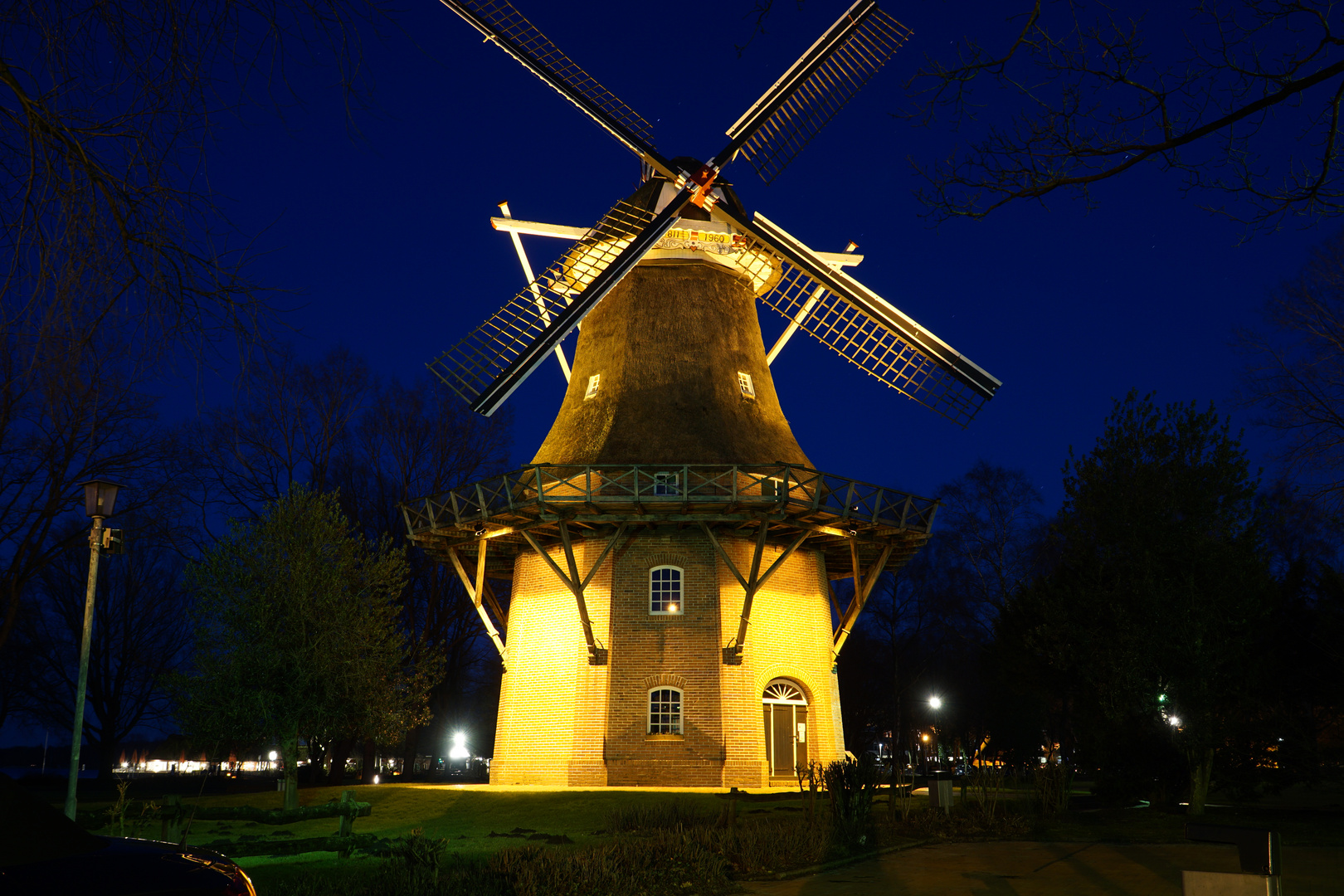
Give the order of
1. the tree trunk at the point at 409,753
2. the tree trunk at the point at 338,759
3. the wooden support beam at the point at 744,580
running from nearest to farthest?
1. the wooden support beam at the point at 744,580
2. the tree trunk at the point at 338,759
3. the tree trunk at the point at 409,753

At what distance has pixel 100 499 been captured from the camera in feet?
43.4

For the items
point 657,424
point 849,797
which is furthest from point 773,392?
point 849,797

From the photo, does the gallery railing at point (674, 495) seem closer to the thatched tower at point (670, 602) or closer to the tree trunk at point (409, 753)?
the thatched tower at point (670, 602)

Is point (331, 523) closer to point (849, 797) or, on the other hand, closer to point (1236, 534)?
point (849, 797)

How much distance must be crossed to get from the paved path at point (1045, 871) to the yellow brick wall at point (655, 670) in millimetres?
7713

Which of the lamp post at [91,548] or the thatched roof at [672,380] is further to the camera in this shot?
the thatched roof at [672,380]

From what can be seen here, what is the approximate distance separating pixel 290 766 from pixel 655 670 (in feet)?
25.8

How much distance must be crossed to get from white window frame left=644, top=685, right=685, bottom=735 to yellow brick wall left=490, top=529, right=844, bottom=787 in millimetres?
82

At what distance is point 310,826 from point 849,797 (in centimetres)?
958

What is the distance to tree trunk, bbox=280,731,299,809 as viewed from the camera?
2042 cm

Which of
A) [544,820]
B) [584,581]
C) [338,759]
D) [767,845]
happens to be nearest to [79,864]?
[767,845]

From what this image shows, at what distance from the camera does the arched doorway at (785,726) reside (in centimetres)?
2295

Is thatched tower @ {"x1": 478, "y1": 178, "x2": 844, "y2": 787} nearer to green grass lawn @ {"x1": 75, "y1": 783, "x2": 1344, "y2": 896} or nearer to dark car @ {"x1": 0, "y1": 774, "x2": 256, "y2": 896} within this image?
green grass lawn @ {"x1": 75, "y1": 783, "x2": 1344, "y2": 896}

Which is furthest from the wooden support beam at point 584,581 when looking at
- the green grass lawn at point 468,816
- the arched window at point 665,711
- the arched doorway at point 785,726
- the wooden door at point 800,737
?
the wooden door at point 800,737
